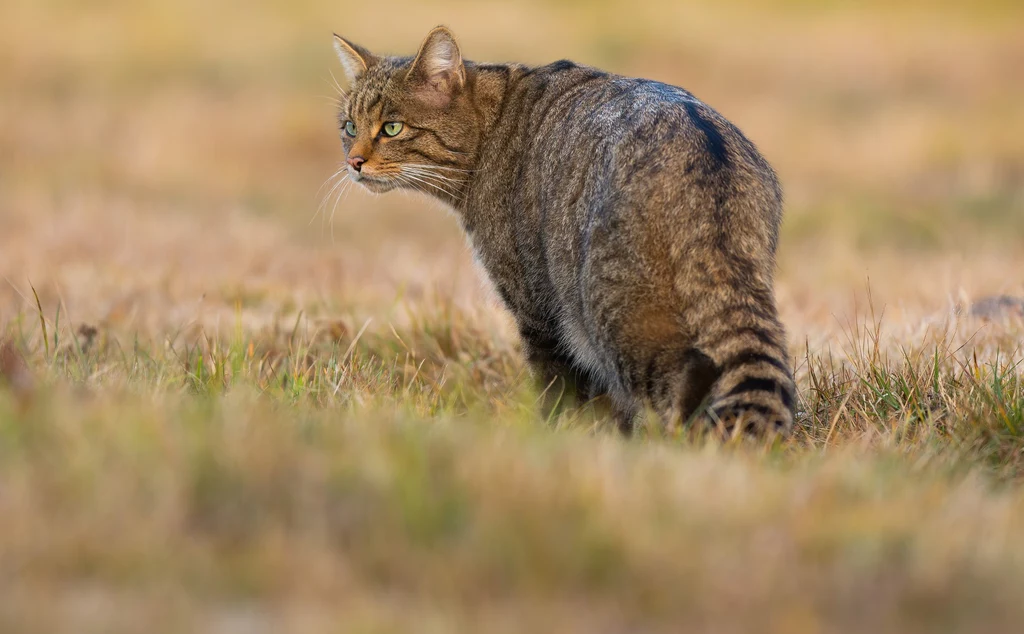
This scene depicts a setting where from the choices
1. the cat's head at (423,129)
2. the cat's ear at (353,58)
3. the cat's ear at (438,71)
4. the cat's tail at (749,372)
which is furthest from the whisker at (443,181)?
the cat's tail at (749,372)

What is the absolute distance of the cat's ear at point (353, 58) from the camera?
516cm

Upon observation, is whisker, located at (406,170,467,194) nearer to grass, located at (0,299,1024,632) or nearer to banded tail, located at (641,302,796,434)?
banded tail, located at (641,302,796,434)

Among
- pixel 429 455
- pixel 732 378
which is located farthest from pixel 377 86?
pixel 429 455

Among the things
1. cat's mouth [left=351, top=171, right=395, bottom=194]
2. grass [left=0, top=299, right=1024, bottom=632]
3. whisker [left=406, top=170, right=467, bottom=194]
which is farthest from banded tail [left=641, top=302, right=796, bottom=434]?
cat's mouth [left=351, top=171, right=395, bottom=194]

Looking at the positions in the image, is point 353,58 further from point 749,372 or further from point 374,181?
point 749,372

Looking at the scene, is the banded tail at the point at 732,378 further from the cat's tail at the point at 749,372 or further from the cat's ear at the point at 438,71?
the cat's ear at the point at 438,71

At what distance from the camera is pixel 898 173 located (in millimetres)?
13023

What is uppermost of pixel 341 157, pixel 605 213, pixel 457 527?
pixel 605 213

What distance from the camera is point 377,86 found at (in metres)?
4.93

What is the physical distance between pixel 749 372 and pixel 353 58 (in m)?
2.75

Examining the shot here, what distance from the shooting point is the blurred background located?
711 cm

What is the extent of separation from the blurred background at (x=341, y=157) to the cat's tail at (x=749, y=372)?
85.7 inches

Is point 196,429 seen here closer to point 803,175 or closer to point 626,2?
point 803,175

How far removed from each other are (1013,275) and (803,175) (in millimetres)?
6434
